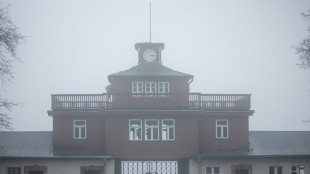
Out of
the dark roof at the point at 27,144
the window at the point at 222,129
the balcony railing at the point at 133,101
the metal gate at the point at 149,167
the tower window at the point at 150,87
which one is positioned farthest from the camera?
the metal gate at the point at 149,167

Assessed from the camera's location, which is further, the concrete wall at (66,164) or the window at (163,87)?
the window at (163,87)

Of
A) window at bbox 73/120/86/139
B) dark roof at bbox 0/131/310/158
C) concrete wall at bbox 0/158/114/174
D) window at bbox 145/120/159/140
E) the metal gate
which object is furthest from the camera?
the metal gate

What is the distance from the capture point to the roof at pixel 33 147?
38.6 m

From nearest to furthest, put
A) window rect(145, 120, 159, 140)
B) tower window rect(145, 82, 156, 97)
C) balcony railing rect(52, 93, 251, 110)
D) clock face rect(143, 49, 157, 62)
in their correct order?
window rect(145, 120, 159, 140) < balcony railing rect(52, 93, 251, 110) < tower window rect(145, 82, 156, 97) < clock face rect(143, 49, 157, 62)

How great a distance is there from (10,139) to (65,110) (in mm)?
5330

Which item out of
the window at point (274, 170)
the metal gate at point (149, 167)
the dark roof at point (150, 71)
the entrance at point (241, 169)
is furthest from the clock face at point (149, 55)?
the window at point (274, 170)

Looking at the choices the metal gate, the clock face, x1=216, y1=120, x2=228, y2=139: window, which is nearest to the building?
x1=216, y1=120, x2=228, y2=139: window

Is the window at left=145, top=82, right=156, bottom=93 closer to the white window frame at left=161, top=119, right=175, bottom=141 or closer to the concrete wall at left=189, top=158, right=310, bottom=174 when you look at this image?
the white window frame at left=161, top=119, right=175, bottom=141

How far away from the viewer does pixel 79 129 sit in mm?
39875

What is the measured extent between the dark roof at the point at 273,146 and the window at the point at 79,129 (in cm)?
842

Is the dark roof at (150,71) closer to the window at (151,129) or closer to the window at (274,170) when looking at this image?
the window at (151,129)

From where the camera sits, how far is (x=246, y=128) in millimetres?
40344

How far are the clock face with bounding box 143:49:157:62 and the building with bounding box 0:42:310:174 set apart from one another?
2.90 meters

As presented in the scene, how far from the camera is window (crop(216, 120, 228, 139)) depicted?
132 ft
